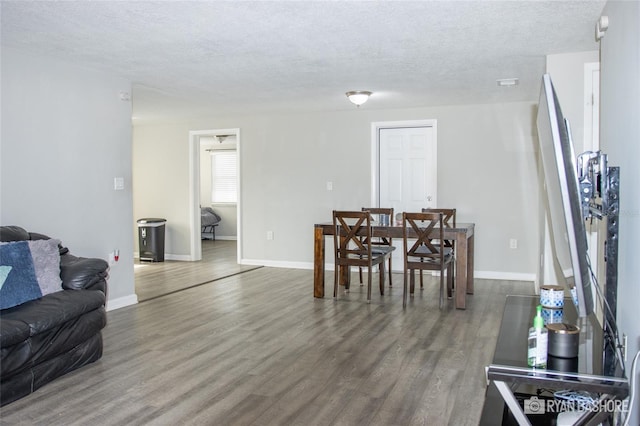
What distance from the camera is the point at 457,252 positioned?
4.91m

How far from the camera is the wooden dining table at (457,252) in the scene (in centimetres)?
484

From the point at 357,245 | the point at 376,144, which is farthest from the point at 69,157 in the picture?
the point at 376,144

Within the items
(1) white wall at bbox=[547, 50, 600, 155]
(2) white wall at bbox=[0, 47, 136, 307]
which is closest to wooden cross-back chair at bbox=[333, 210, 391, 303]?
(1) white wall at bbox=[547, 50, 600, 155]

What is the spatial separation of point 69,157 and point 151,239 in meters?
3.68

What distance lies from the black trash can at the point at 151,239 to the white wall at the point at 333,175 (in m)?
0.30

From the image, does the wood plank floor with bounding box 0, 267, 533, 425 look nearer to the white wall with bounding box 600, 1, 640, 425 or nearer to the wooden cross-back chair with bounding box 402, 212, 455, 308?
the wooden cross-back chair with bounding box 402, 212, 455, 308

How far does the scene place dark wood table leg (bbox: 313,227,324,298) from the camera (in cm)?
537

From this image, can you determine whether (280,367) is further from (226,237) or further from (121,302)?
(226,237)

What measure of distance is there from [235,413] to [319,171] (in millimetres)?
4915

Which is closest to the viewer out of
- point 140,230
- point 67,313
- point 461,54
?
point 67,313

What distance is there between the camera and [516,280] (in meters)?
6.29

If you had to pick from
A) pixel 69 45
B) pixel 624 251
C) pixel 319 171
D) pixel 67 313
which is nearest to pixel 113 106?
pixel 69 45

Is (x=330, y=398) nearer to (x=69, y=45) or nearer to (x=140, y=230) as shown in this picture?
(x=69, y=45)

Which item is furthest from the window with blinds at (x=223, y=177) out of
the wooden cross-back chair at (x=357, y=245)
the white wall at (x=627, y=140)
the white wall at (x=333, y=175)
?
the white wall at (x=627, y=140)
